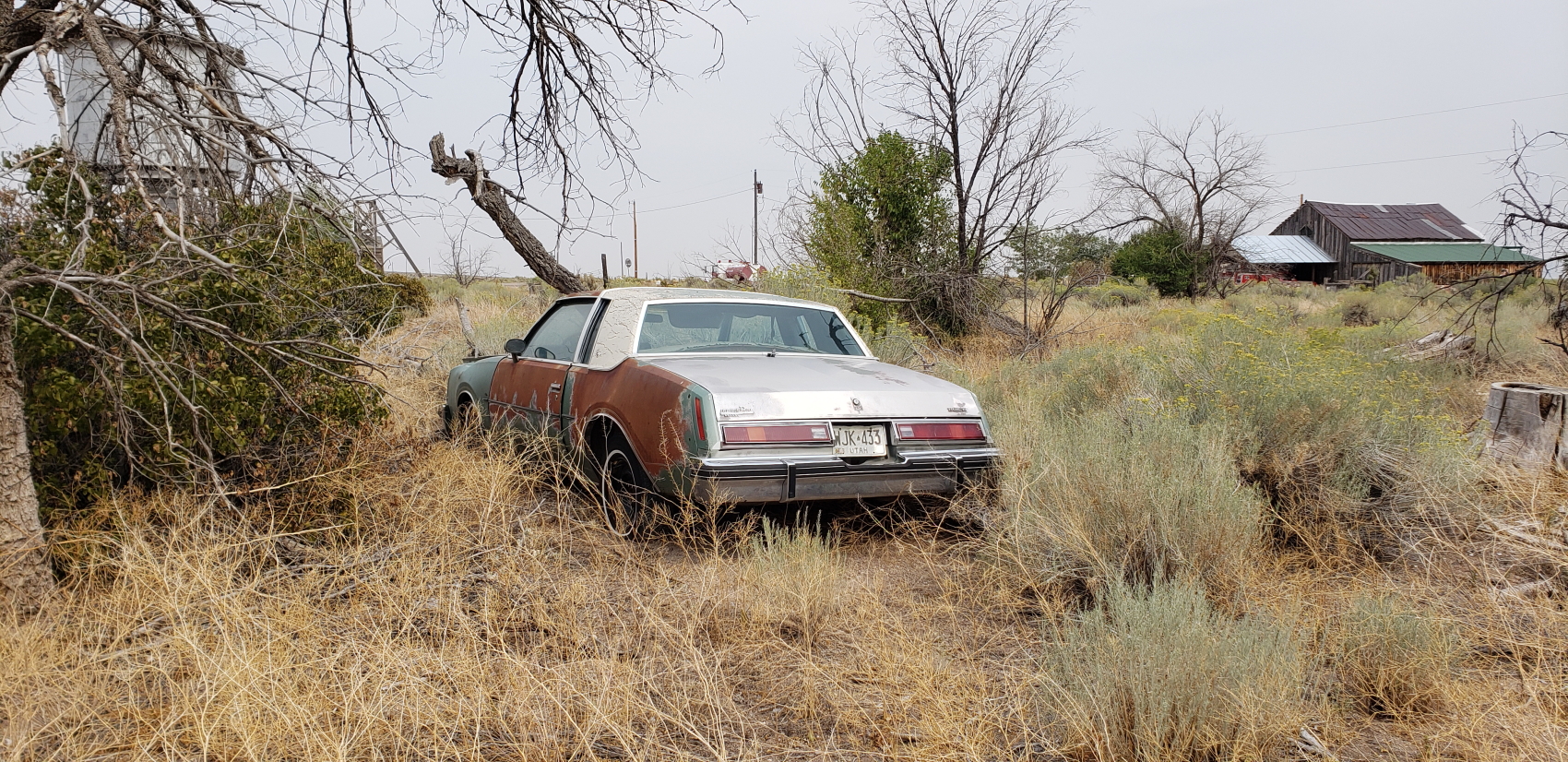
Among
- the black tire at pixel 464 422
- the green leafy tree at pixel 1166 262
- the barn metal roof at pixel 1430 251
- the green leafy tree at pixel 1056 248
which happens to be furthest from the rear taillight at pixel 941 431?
the barn metal roof at pixel 1430 251

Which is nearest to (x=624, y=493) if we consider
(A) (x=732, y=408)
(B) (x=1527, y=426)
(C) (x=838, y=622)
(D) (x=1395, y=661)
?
(A) (x=732, y=408)

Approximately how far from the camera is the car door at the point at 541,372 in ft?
18.9

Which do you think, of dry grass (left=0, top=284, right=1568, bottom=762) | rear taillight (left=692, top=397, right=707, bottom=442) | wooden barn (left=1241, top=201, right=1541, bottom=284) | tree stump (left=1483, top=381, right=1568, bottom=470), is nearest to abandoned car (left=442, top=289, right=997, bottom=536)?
rear taillight (left=692, top=397, right=707, bottom=442)

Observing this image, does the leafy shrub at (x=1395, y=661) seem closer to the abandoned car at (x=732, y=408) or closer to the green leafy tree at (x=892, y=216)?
the abandoned car at (x=732, y=408)

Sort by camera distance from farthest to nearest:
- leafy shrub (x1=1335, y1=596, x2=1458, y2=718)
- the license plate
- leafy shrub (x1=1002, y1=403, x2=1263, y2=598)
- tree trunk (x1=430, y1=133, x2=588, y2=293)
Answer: tree trunk (x1=430, y1=133, x2=588, y2=293), the license plate, leafy shrub (x1=1002, y1=403, x2=1263, y2=598), leafy shrub (x1=1335, y1=596, x2=1458, y2=718)

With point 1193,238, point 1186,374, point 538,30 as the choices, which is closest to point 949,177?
point 1186,374

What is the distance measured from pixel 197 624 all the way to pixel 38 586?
72 cm

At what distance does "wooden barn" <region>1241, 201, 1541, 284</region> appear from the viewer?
1683 inches

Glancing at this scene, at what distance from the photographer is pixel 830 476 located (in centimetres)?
449

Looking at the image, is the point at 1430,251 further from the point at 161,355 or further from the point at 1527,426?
the point at 161,355

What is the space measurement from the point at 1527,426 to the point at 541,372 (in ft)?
20.5

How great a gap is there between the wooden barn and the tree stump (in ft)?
131

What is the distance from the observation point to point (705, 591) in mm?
4012

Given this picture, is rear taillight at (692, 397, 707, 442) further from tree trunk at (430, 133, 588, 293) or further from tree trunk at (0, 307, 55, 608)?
tree trunk at (430, 133, 588, 293)
